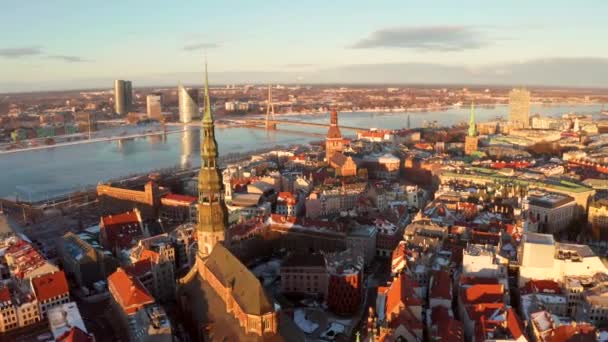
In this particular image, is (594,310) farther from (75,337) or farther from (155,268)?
(75,337)

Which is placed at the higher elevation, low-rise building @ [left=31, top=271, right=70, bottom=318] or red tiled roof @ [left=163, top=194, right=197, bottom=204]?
red tiled roof @ [left=163, top=194, right=197, bottom=204]

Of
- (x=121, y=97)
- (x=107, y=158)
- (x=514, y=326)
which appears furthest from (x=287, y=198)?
(x=121, y=97)

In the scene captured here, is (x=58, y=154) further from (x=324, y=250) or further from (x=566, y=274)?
(x=566, y=274)

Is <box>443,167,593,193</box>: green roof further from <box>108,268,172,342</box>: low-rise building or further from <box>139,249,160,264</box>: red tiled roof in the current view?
<box>108,268,172,342</box>: low-rise building

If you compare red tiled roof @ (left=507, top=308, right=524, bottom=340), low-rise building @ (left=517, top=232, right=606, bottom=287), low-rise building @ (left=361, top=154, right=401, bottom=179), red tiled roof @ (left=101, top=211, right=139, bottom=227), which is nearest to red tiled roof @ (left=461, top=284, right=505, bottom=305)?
red tiled roof @ (left=507, top=308, right=524, bottom=340)

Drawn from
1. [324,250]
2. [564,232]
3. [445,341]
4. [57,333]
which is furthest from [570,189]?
[57,333]

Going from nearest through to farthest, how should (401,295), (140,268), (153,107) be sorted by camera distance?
(401,295), (140,268), (153,107)
